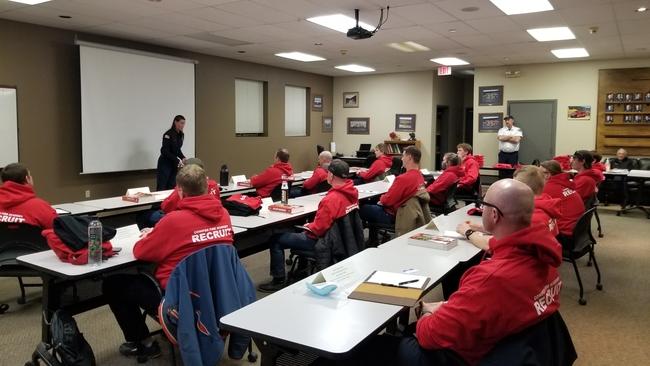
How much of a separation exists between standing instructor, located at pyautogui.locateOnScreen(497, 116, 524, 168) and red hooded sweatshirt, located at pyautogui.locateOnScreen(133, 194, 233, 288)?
28.4ft

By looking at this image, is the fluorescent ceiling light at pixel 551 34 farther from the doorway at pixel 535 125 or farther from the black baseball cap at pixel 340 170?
the black baseball cap at pixel 340 170

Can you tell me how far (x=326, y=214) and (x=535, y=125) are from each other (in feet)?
27.4

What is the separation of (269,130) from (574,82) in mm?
6459

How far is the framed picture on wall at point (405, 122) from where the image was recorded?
11.9m

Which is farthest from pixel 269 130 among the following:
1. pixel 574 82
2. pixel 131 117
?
pixel 574 82

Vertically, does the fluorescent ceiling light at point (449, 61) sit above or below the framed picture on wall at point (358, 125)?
above

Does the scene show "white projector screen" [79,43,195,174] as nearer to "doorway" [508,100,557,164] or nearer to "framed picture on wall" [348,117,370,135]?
"framed picture on wall" [348,117,370,135]

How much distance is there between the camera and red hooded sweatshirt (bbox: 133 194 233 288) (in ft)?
8.24

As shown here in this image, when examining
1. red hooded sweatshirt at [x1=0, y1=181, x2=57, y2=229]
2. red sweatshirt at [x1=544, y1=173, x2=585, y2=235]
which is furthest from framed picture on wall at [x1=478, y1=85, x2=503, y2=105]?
red hooded sweatshirt at [x1=0, y1=181, x2=57, y2=229]

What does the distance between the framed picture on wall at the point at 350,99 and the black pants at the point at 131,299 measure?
10362 millimetres

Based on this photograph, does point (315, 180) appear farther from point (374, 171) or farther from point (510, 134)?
point (510, 134)

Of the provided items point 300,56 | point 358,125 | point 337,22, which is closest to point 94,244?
point 337,22

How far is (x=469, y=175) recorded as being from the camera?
7078 millimetres

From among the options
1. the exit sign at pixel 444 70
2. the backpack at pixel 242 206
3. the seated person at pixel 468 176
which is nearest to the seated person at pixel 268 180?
the backpack at pixel 242 206
